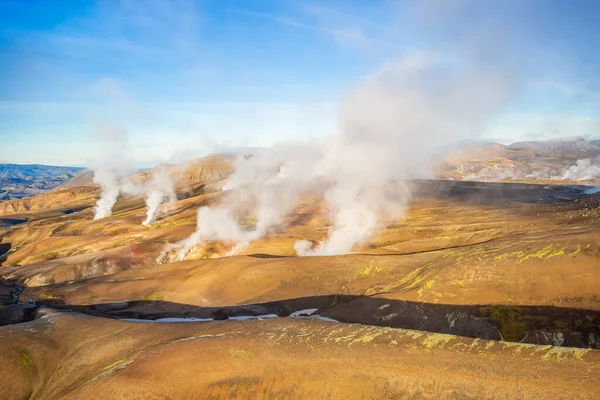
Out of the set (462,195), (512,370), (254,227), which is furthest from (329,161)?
(512,370)

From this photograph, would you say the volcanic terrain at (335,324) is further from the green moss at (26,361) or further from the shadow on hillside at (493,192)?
the shadow on hillside at (493,192)

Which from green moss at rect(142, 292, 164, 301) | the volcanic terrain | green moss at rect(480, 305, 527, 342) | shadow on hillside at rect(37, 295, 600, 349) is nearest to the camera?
the volcanic terrain

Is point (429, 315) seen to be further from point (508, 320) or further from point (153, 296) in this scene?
point (153, 296)

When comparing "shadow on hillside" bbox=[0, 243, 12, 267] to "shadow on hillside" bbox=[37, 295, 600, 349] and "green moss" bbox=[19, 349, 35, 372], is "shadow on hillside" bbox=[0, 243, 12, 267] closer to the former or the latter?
"shadow on hillside" bbox=[37, 295, 600, 349]

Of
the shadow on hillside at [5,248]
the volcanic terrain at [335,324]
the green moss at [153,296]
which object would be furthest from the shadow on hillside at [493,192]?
the shadow on hillside at [5,248]

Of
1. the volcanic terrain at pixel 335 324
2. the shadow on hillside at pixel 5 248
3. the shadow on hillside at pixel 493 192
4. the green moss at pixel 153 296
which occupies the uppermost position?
the shadow on hillside at pixel 493 192

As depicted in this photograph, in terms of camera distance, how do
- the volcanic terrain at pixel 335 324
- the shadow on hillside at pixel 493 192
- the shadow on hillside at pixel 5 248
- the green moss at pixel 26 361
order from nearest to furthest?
the volcanic terrain at pixel 335 324 < the green moss at pixel 26 361 < the shadow on hillside at pixel 493 192 < the shadow on hillside at pixel 5 248

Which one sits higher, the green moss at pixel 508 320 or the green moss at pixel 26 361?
the green moss at pixel 508 320

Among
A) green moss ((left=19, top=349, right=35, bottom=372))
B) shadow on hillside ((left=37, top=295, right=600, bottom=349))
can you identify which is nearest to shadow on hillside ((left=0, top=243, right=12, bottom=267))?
shadow on hillside ((left=37, top=295, right=600, bottom=349))
